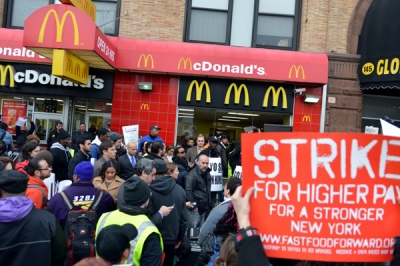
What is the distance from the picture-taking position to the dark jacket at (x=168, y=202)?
16.2ft

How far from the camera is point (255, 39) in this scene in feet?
44.5

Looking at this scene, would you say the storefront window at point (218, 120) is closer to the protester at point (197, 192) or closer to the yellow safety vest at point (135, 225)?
the protester at point (197, 192)

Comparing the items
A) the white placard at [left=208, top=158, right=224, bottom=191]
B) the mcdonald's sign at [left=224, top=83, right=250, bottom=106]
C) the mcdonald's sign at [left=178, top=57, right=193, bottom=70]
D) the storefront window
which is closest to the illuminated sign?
the mcdonald's sign at [left=178, top=57, right=193, bottom=70]

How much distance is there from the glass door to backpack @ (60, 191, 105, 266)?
10107 mm

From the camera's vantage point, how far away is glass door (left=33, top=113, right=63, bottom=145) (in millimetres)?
13656

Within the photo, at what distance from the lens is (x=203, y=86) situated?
522 inches

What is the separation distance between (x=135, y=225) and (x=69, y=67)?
26.9ft

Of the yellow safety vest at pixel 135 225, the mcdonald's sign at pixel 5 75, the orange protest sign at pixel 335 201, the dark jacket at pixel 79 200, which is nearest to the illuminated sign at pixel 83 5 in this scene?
the mcdonald's sign at pixel 5 75

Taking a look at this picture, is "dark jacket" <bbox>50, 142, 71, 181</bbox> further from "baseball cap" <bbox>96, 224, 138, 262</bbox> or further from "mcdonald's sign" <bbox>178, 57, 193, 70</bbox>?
"mcdonald's sign" <bbox>178, 57, 193, 70</bbox>

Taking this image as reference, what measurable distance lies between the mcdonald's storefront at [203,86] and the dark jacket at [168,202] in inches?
310

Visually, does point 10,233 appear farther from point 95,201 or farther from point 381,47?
point 381,47

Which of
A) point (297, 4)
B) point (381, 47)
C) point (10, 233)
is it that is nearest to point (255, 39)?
point (297, 4)

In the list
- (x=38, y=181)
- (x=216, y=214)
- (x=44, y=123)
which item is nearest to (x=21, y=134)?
(x=44, y=123)

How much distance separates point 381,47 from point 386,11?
1.03m
